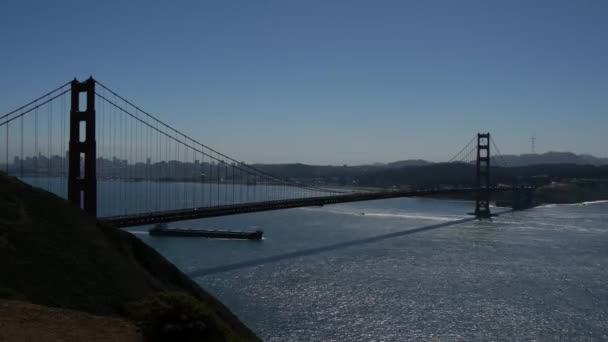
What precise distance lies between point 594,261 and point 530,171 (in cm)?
7648

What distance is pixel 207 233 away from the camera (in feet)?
95.4

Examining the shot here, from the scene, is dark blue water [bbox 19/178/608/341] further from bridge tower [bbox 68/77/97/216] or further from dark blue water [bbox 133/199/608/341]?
bridge tower [bbox 68/77/97/216]

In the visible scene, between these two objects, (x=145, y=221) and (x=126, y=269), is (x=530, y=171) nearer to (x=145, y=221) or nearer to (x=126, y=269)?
(x=145, y=221)

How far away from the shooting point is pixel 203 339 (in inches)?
261

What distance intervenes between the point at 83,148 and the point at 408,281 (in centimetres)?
1099

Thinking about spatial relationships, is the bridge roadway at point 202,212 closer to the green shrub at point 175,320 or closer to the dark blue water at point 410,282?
the dark blue water at point 410,282

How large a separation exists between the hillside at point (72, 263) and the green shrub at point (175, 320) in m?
0.19

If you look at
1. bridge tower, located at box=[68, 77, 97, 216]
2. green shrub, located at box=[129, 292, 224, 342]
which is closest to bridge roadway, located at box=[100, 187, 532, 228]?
bridge tower, located at box=[68, 77, 97, 216]

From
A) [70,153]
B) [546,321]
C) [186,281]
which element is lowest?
[546,321]

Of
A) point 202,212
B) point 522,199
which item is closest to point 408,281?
point 202,212

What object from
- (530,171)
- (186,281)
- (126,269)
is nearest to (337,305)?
(186,281)

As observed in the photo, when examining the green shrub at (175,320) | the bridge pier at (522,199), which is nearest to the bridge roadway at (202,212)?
the green shrub at (175,320)

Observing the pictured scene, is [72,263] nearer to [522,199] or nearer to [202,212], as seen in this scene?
[202,212]

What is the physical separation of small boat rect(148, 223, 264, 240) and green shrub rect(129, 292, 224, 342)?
21126 mm
